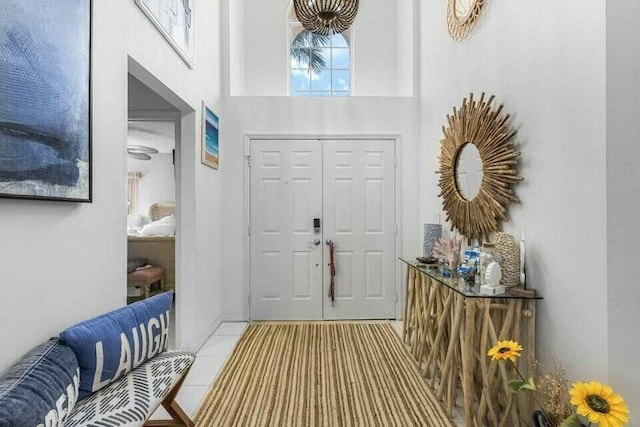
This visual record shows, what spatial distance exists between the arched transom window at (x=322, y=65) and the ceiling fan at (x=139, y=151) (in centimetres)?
329

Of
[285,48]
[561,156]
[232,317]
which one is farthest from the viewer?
[285,48]

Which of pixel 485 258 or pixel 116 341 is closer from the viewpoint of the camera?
pixel 116 341

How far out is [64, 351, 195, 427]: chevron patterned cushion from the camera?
124 cm

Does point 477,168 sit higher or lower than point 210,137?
lower

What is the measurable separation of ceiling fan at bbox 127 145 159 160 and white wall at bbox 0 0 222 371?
155 inches

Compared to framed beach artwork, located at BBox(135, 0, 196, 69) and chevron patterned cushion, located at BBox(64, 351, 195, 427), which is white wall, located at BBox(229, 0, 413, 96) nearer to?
framed beach artwork, located at BBox(135, 0, 196, 69)

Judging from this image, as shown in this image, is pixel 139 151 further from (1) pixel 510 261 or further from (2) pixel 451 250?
(1) pixel 510 261

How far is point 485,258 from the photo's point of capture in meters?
2.02

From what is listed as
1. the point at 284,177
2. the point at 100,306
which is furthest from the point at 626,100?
the point at 284,177

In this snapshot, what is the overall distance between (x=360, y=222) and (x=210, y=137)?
1839 millimetres

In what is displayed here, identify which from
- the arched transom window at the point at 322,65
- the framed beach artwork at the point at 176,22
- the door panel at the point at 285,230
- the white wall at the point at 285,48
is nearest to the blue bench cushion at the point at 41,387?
the framed beach artwork at the point at 176,22

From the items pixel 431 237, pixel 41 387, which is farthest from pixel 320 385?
pixel 41 387

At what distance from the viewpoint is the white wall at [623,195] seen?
135 cm

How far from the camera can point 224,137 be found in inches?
148
